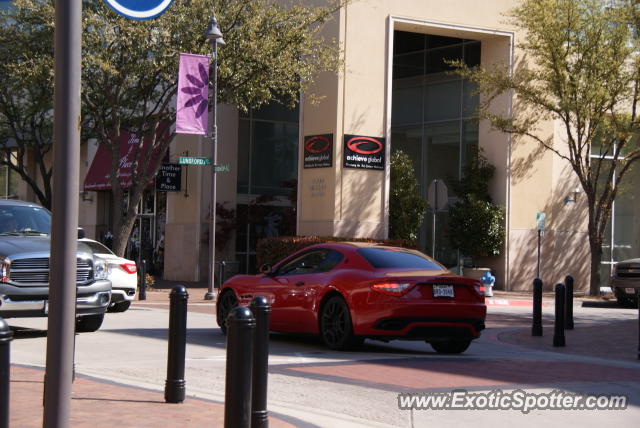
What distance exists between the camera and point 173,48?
84.6 ft

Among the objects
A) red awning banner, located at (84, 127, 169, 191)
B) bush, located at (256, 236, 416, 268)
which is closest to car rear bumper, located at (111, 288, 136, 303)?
bush, located at (256, 236, 416, 268)

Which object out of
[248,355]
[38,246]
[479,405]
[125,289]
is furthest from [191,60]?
[248,355]

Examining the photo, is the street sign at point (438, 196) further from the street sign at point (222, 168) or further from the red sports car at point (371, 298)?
the red sports car at point (371, 298)

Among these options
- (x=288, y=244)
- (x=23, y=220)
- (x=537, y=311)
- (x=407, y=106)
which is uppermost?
(x=407, y=106)

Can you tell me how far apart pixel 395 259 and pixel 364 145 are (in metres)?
17.2

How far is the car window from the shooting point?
43.7ft

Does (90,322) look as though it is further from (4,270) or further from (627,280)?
(627,280)

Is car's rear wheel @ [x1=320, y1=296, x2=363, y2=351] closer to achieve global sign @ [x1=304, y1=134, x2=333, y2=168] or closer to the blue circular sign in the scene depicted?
the blue circular sign

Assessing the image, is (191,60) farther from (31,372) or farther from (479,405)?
(479,405)

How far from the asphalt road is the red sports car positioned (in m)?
0.31

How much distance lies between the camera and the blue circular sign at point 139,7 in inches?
203

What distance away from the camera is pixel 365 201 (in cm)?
3008

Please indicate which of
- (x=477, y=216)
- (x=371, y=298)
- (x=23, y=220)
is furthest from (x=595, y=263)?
(x=23, y=220)

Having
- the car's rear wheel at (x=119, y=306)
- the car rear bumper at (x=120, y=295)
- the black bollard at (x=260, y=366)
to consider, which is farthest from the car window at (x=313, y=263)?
the black bollard at (x=260, y=366)
